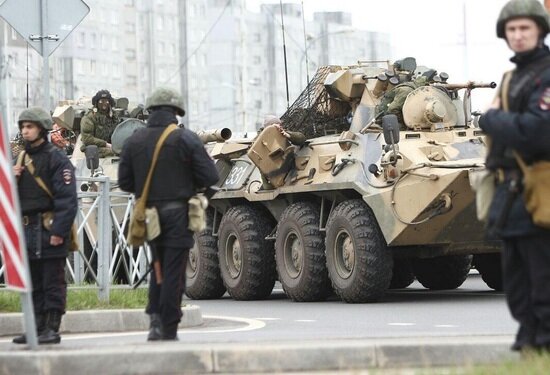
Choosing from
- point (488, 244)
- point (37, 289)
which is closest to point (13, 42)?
point (488, 244)

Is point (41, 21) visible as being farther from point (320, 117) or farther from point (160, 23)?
point (160, 23)

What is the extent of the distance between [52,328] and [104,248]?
3.56 m

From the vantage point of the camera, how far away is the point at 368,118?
2108 cm

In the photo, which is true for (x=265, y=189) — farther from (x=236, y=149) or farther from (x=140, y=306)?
(x=140, y=306)

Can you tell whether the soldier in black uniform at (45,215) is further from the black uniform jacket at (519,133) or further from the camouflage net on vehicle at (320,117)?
the camouflage net on vehicle at (320,117)

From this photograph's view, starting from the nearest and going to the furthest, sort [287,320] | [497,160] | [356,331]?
[497,160] → [356,331] → [287,320]

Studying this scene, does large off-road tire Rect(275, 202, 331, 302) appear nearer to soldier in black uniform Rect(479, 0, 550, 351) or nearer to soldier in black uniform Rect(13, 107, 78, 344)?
soldier in black uniform Rect(13, 107, 78, 344)

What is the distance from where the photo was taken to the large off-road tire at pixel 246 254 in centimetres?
2202

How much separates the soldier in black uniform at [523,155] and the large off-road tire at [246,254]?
504 inches

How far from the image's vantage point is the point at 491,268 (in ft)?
72.6

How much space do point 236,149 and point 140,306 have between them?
726 centimetres

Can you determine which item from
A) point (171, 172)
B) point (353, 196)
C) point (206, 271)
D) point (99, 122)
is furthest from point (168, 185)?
point (99, 122)

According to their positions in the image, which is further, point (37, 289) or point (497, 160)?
point (37, 289)

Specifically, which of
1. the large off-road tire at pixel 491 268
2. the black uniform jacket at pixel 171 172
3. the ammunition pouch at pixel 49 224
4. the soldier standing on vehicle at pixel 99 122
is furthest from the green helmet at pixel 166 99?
the soldier standing on vehicle at pixel 99 122
